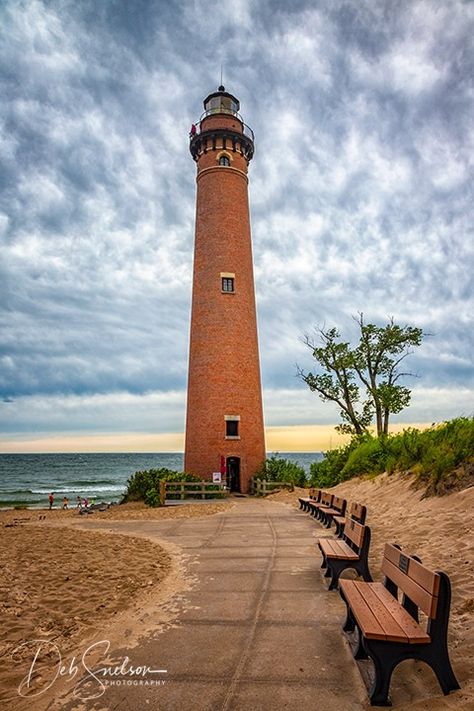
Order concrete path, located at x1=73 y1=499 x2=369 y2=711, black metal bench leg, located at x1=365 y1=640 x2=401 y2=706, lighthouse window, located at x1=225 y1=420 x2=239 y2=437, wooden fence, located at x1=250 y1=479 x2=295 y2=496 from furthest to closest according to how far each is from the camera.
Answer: lighthouse window, located at x1=225 y1=420 x2=239 y2=437 < wooden fence, located at x1=250 y1=479 x2=295 y2=496 < concrete path, located at x1=73 y1=499 x2=369 y2=711 < black metal bench leg, located at x1=365 y1=640 x2=401 y2=706

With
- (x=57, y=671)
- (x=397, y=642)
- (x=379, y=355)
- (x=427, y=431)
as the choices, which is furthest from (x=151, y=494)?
(x=397, y=642)

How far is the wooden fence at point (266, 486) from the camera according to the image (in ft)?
69.9

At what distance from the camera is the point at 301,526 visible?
11.1 meters

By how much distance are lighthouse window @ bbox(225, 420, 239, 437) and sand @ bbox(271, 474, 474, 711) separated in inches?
363

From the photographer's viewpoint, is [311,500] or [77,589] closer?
[77,589]

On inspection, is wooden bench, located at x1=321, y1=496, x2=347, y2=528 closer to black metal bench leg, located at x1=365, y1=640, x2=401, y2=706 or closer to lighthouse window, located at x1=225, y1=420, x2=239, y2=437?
black metal bench leg, located at x1=365, y1=640, x2=401, y2=706

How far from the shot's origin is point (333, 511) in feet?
35.1

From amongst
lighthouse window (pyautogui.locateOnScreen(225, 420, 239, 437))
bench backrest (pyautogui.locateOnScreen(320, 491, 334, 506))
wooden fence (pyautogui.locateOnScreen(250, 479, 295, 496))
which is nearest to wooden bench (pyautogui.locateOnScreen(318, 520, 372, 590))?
bench backrest (pyautogui.locateOnScreen(320, 491, 334, 506))

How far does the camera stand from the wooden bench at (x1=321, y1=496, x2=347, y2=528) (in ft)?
33.2

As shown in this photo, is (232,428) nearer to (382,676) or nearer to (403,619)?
(403,619)

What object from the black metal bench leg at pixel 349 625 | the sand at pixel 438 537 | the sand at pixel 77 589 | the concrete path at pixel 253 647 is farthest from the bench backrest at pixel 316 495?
the black metal bench leg at pixel 349 625

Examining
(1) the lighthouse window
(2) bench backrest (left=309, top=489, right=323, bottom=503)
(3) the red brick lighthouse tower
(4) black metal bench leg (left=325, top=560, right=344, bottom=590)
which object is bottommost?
(4) black metal bench leg (left=325, top=560, right=344, bottom=590)

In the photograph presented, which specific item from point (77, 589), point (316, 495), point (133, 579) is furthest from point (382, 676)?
point (316, 495)

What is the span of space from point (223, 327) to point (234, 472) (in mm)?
7335
